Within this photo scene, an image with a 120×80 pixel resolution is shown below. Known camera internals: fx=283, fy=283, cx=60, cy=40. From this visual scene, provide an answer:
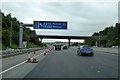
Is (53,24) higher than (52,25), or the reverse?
(53,24)

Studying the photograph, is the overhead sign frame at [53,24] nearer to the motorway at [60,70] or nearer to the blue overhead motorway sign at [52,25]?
the blue overhead motorway sign at [52,25]

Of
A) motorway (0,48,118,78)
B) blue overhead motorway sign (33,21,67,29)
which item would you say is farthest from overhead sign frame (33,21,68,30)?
motorway (0,48,118,78)

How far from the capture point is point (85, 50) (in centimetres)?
4125

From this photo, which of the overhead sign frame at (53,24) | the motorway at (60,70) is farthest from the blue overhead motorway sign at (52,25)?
the motorway at (60,70)

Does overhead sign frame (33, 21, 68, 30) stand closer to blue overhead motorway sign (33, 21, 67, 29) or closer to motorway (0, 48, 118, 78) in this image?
blue overhead motorway sign (33, 21, 67, 29)

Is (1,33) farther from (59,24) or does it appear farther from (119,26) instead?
(119,26)

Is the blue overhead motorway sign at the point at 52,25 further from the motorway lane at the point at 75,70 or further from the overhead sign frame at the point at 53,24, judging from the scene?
the motorway lane at the point at 75,70

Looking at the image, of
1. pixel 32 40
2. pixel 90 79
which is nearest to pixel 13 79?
pixel 90 79

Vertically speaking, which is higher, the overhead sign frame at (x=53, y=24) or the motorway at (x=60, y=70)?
the overhead sign frame at (x=53, y=24)

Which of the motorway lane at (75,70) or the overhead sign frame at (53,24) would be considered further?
the overhead sign frame at (53,24)

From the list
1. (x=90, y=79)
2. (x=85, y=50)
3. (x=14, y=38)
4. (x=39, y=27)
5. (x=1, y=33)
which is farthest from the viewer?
(x=14, y=38)

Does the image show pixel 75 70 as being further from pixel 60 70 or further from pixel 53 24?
pixel 53 24

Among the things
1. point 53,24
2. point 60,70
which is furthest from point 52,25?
point 60,70

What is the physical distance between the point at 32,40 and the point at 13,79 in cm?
11480
